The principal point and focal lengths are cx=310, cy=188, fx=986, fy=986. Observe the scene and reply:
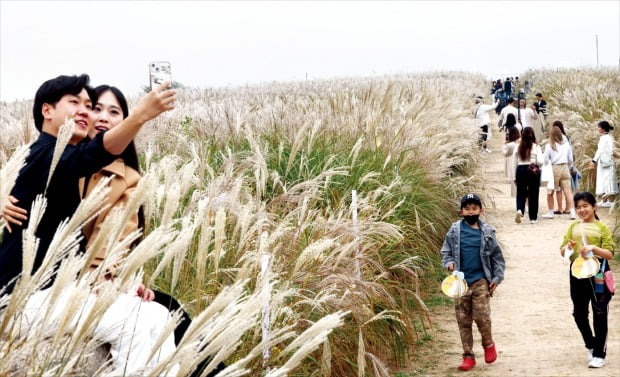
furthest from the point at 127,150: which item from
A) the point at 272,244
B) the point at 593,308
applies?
the point at 593,308

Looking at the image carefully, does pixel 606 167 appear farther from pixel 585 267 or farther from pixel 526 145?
pixel 585 267

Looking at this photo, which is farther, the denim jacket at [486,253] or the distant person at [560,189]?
the distant person at [560,189]

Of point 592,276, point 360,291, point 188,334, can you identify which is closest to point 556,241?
point 592,276

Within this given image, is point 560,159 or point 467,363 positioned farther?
point 560,159

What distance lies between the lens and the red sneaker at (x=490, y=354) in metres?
7.24

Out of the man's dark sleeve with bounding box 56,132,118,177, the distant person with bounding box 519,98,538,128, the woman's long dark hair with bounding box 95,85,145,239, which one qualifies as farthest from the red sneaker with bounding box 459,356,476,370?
the distant person with bounding box 519,98,538,128

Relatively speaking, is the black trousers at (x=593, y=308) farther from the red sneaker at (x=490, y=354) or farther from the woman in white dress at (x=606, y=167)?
the woman in white dress at (x=606, y=167)

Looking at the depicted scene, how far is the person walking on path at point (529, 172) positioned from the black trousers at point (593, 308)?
6484mm

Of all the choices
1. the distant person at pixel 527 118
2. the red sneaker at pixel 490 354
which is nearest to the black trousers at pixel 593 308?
the red sneaker at pixel 490 354

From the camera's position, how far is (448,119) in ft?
47.8

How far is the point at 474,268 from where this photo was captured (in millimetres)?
7195

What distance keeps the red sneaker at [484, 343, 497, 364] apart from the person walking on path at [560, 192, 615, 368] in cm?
64

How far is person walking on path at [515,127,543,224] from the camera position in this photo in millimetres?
13516

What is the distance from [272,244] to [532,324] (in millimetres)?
3943
